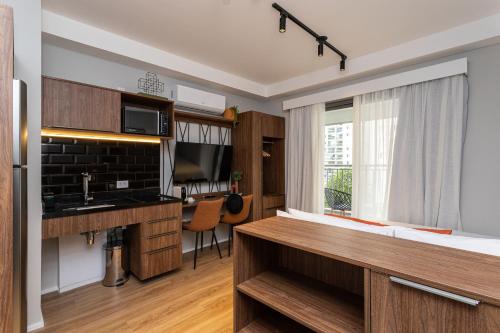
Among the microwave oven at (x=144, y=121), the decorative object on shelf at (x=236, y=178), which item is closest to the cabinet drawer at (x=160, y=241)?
the microwave oven at (x=144, y=121)

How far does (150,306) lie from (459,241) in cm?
231

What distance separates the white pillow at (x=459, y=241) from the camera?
1.12 meters

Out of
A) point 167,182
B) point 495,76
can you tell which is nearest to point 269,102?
point 167,182

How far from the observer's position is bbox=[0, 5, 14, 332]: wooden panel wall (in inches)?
46.7

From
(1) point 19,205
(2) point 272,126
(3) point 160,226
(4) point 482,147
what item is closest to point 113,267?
(3) point 160,226

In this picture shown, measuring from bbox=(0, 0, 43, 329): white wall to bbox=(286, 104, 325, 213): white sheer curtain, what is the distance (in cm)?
318

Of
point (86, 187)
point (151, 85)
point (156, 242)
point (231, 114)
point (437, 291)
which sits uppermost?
point (151, 85)

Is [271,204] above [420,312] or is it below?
below

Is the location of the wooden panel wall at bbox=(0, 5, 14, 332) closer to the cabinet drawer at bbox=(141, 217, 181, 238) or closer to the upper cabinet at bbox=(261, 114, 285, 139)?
the cabinet drawer at bbox=(141, 217, 181, 238)

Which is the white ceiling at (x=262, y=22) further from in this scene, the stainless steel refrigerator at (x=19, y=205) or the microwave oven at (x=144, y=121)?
the stainless steel refrigerator at (x=19, y=205)

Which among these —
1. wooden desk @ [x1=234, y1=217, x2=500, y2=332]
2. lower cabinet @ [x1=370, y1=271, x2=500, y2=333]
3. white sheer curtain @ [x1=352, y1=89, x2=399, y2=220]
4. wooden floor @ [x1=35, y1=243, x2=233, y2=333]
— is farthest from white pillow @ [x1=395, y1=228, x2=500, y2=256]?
white sheer curtain @ [x1=352, y1=89, x2=399, y2=220]

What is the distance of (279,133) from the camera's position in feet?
13.4

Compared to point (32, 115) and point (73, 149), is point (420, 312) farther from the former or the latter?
point (73, 149)

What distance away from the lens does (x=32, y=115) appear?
5.98ft
